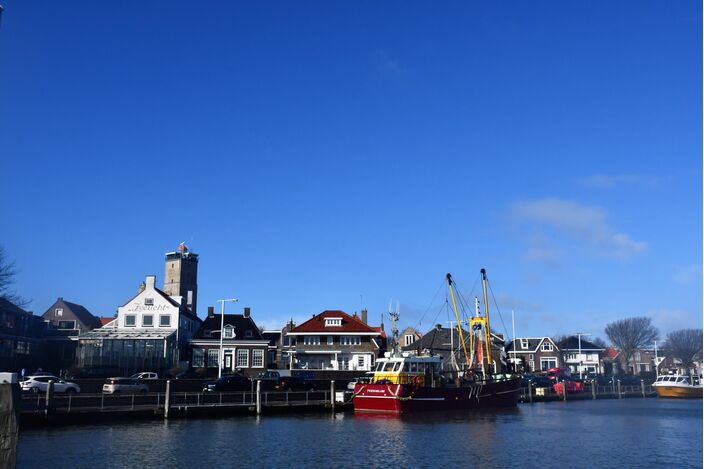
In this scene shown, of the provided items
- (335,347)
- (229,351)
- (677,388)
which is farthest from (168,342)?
(677,388)

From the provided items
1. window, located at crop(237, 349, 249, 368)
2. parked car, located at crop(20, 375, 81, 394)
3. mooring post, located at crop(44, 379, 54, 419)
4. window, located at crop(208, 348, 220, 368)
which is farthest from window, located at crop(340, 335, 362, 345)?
mooring post, located at crop(44, 379, 54, 419)

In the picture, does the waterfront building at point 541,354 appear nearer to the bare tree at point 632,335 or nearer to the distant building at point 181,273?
the bare tree at point 632,335

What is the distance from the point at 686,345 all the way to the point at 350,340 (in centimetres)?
11039

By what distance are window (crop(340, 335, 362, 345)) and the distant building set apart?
6453cm

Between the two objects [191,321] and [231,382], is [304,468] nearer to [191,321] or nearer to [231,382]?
[231,382]

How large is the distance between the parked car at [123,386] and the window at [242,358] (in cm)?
2751

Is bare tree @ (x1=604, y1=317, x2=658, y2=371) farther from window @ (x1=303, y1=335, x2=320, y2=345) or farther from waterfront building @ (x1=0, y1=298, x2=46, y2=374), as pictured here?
waterfront building @ (x1=0, y1=298, x2=46, y2=374)

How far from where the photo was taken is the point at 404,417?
2222 inches

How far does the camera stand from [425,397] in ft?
201

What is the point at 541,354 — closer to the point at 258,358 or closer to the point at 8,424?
the point at 258,358

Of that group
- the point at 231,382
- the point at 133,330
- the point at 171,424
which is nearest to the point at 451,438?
the point at 171,424

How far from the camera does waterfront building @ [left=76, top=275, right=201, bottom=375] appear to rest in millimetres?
78062

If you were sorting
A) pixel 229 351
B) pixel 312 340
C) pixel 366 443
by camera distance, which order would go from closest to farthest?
pixel 366 443 < pixel 229 351 < pixel 312 340

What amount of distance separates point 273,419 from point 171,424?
8282 mm
